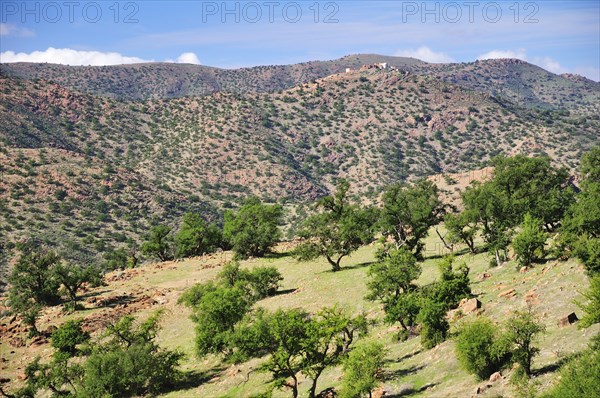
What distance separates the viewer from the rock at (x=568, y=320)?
30.4m

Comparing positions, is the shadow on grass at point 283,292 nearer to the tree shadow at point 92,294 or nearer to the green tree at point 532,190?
the tree shadow at point 92,294

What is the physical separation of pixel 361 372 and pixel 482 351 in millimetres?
6473

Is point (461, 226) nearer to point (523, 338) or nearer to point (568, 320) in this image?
point (568, 320)

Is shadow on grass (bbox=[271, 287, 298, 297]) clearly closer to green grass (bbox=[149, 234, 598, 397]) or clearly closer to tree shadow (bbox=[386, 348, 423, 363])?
green grass (bbox=[149, 234, 598, 397])

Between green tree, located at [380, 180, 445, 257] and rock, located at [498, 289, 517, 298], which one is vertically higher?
green tree, located at [380, 180, 445, 257]

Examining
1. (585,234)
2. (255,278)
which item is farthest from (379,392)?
(255,278)

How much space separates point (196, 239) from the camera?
91.6 m

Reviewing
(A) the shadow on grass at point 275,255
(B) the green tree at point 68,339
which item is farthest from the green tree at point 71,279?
(A) the shadow on grass at point 275,255

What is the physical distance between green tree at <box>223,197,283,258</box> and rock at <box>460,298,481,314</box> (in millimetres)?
47364

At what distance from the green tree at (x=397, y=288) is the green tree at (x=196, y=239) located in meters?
52.1

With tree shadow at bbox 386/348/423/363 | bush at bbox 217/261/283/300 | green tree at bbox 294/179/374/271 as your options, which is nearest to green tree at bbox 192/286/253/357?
bush at bbox 217/261/283/300

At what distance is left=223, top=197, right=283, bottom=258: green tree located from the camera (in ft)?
274

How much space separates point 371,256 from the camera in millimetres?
72938

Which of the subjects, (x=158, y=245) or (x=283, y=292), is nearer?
(x=283, y=292)
